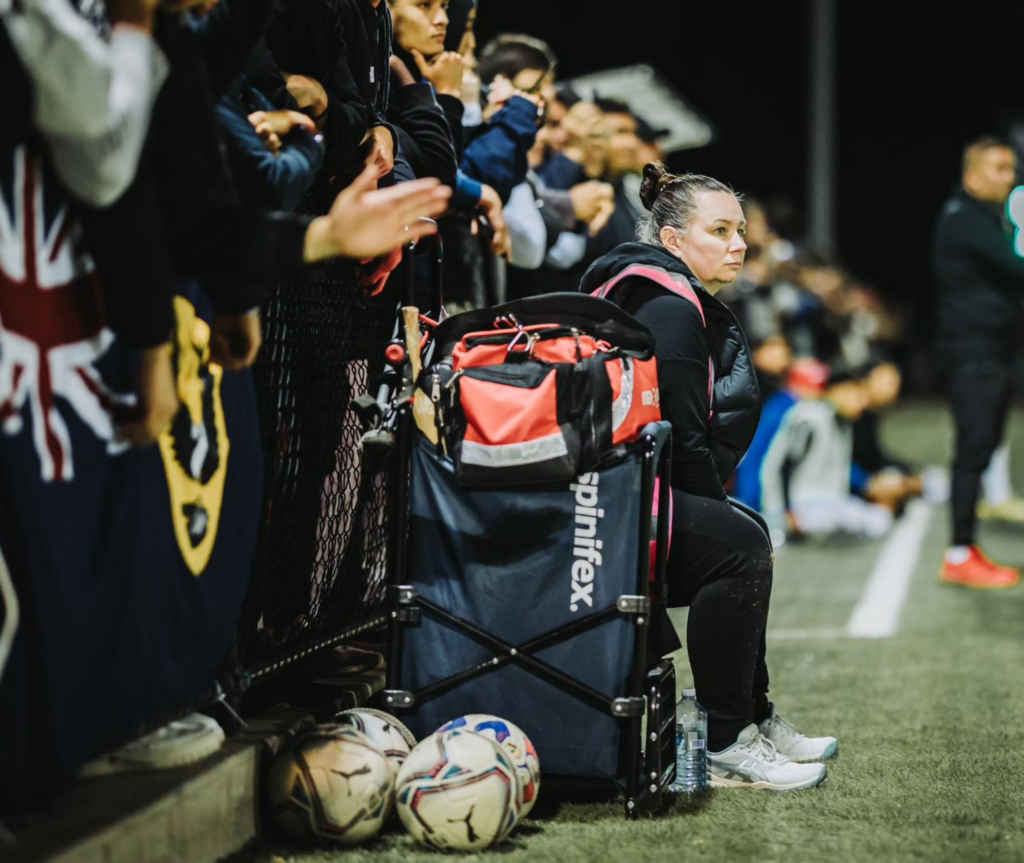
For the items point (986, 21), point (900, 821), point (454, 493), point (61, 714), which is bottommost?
point (900, 821)

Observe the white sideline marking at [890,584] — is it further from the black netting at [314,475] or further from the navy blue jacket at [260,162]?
the navy blue jacket at [260,162]

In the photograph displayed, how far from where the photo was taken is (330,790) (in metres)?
3.40

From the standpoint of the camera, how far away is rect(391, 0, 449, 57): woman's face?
4.89 meters

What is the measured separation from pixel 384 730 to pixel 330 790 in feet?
1.06

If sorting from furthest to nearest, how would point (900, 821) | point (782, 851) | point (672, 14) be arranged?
point (672, 14)
point (900, 821)
point (782, 851)

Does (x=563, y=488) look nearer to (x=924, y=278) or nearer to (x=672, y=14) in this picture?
(x=672, y=14)

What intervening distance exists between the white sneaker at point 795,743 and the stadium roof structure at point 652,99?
4.29m

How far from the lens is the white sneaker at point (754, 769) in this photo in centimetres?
398

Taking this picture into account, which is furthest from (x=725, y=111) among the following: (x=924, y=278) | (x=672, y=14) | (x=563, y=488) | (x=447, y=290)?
(x=563, y=488)

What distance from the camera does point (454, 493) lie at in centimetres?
378

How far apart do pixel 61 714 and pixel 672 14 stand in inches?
860

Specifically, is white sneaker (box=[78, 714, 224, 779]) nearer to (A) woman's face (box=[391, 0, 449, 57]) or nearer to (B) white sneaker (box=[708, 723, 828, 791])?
(B) white sneaker (box=[708, 723, 828, 791])

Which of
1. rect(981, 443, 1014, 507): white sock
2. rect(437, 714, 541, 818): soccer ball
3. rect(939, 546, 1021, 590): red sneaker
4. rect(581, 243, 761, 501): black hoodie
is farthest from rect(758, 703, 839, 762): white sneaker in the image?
rect(981, 443, 1014, 507): white sock

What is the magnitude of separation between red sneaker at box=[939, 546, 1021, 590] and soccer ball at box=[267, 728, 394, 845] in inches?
211
